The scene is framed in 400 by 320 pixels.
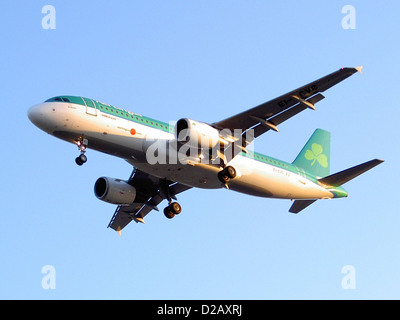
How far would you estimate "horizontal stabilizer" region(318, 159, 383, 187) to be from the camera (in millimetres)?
44403

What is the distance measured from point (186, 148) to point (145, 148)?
2.27 metres

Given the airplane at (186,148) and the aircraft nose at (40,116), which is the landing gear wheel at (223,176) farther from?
the aircraft nose at (40,116)

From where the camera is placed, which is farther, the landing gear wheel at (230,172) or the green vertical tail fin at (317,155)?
the green vertical tail fin at (317,155)

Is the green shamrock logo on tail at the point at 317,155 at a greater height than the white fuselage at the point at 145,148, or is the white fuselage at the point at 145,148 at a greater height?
the green shamrock logo on tail at the point at 317,155

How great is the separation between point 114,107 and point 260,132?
8.45 metres

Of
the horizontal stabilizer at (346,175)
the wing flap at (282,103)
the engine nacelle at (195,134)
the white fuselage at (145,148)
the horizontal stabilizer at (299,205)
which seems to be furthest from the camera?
the horizontal stabilizer at (299,205)

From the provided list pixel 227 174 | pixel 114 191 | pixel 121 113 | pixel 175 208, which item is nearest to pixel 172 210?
pixel 175 208

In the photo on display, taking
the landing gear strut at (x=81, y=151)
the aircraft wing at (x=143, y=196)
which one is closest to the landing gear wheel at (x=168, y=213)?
the aircraft wing at (x=143, y=196)

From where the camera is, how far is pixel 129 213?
50000mm

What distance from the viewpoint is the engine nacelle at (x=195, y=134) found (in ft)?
132

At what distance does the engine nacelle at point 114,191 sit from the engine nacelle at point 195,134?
25.4 feet

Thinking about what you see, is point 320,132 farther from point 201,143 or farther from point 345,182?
point 201,143

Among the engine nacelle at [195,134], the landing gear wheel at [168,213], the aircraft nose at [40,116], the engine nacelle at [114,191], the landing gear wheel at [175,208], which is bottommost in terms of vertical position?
the landing gear wheel at [168,213]
